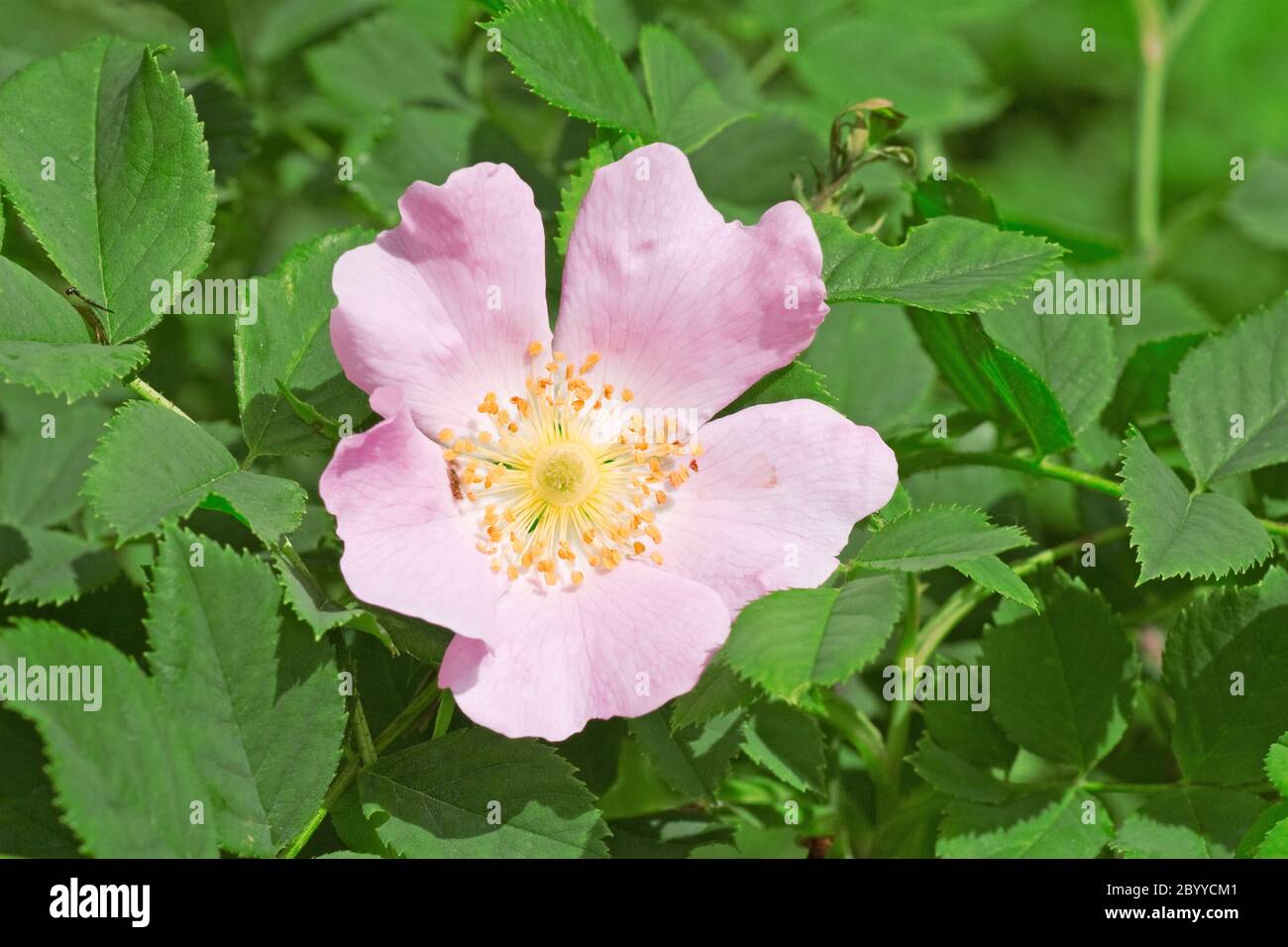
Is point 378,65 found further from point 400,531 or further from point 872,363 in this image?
point 400,531

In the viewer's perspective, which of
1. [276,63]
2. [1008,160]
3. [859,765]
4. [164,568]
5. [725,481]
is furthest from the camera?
[1008,160]

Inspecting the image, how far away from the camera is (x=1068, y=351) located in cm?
179

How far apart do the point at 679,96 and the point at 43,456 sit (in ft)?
3.52

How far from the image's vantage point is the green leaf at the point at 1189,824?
148cm

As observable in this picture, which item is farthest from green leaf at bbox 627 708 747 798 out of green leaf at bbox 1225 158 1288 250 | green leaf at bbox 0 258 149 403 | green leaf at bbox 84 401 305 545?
green leaf at bbox 1225 158 1288 250

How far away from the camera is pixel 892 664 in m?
1.80

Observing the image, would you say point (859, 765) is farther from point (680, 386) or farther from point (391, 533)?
point (391, 533)

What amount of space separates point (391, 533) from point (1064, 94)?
3.44 metres

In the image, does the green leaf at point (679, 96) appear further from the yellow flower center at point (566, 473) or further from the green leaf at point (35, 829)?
the green leaf at point (35, 829)

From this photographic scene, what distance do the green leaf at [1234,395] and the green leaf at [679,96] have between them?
703 millimetres

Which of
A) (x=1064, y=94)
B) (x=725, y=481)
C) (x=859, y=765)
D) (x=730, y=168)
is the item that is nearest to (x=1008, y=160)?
(x=1064, y=94)

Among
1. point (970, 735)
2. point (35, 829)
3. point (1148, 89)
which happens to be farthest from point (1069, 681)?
point (1148, 89)

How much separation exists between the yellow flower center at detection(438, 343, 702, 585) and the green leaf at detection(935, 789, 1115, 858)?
492mm
